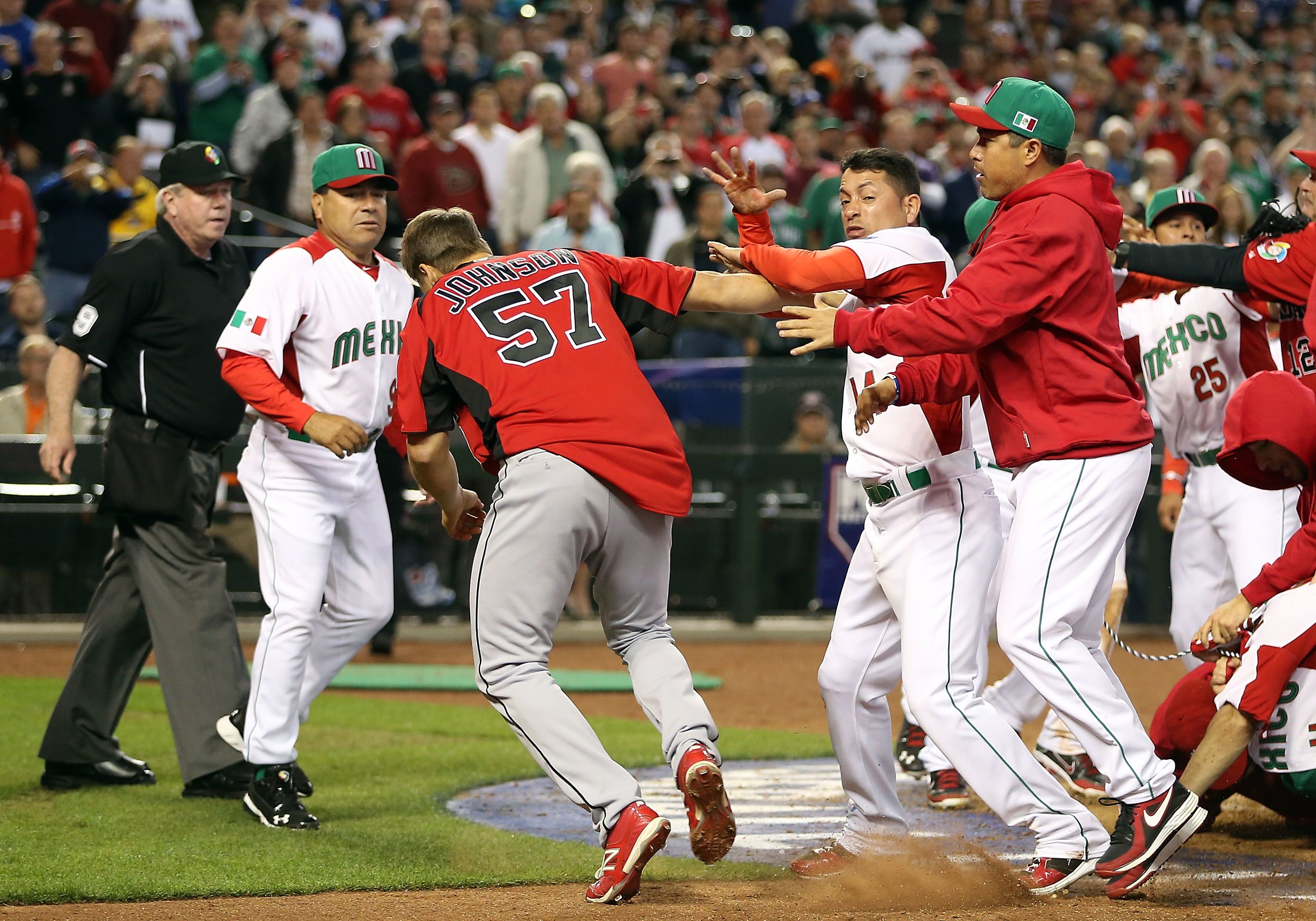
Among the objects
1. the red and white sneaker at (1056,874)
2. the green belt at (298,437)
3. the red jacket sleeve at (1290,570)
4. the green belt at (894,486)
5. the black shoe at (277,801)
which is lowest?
the black shoe at (277,801)

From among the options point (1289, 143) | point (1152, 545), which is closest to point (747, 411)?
point (1152, 545)

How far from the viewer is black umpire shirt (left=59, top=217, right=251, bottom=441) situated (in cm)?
609

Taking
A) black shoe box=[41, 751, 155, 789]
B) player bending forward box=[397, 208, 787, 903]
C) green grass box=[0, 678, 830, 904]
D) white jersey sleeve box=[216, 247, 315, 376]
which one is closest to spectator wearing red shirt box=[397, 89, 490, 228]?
green grass box=[0, 678, 830, 904]

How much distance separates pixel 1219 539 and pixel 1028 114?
8.89 feet

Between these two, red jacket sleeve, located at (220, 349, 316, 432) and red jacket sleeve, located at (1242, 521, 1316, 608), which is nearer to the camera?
red jacket sleeve, located at (1242, 521, 1316, 608)

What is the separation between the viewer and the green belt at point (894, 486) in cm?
462

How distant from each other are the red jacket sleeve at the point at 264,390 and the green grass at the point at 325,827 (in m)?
1.50

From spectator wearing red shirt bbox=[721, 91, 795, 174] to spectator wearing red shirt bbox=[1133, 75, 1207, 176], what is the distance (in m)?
4.81

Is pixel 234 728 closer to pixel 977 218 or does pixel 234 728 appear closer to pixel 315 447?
pixel 315 447

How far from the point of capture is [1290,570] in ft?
15.6

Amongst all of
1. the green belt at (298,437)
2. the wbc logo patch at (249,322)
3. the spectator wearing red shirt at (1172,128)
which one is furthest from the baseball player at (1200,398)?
the spectator wearing red shirt at (1172,128)

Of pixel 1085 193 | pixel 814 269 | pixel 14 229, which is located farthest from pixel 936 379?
pixel 14 229

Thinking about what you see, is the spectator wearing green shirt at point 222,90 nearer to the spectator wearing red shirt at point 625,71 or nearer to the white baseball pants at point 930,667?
the spectator wearing red shirt at point 625,71

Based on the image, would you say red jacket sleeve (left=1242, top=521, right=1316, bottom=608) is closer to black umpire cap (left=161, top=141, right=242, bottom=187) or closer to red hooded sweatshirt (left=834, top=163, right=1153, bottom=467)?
red hooded sweatshirt (left=834, top=163, right=1153, bottom=467)
